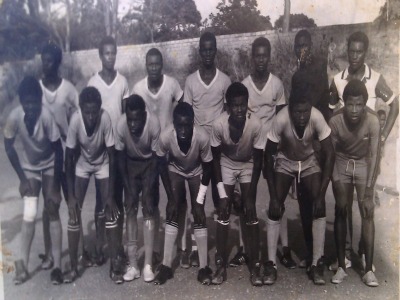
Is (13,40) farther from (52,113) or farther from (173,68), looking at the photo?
(173,68)

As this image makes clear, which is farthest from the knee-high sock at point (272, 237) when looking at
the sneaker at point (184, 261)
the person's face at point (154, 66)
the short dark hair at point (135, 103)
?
the person's face at point (154, 66)

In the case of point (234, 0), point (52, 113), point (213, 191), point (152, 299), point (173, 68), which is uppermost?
point (234, 0)

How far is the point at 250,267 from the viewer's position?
12.7 ft

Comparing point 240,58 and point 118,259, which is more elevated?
point 240,58

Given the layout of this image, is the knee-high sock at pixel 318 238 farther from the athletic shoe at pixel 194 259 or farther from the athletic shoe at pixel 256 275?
the athletic shoe at pixel 194 259

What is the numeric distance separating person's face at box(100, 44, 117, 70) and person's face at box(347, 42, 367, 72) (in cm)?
192


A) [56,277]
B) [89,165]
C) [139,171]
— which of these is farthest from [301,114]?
[56,277]

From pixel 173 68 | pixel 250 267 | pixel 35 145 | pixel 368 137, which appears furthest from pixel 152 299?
pixel 368 137

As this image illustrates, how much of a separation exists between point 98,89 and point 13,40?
2.64 ft

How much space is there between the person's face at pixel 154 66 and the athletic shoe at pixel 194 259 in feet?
5.02

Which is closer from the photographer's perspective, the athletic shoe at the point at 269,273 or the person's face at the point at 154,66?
the athletic shoe at the point at 269,273

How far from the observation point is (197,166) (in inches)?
151

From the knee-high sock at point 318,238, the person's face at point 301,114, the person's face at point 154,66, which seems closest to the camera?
the person's face at point 301,114

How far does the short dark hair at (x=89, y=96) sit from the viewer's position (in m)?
3.83
